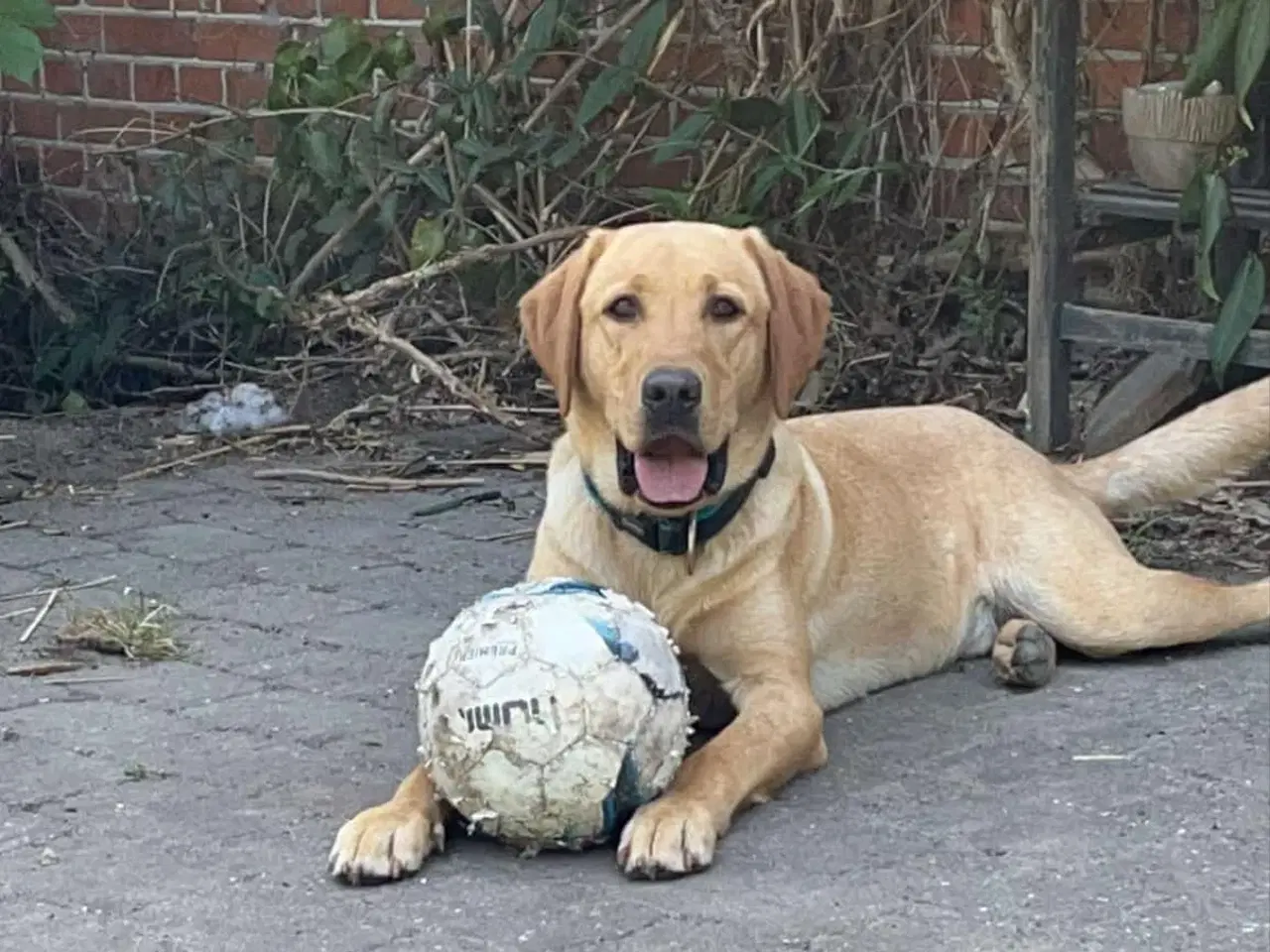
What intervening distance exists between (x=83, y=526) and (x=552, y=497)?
2.07 m

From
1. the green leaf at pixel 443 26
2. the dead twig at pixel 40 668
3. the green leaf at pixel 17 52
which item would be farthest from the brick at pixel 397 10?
the dead twig at pixel 40 668

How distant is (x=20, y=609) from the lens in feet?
16.7

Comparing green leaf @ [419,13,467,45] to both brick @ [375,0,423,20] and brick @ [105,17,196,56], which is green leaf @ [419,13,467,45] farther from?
brick @ [105,17,196,56]

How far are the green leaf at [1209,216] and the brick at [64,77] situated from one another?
478 cm

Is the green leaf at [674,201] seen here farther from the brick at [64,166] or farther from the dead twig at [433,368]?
the brick at [64,166]

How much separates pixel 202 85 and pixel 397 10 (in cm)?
97

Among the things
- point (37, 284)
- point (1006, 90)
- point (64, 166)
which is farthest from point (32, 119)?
point (1006, 90)

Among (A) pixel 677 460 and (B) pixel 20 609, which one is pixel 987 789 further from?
(B) pixel 20 609

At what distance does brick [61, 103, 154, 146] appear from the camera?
338 inches

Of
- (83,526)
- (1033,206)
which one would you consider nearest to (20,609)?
(83,526)

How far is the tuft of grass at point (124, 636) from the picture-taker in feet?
15.4

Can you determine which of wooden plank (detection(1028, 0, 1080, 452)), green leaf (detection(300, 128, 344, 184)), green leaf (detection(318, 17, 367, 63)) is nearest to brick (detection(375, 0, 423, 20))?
green leaf (detection(318, 17, 367, 63))

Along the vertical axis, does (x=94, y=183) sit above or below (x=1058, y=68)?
below

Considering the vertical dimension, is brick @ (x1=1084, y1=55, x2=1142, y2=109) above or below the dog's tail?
above
